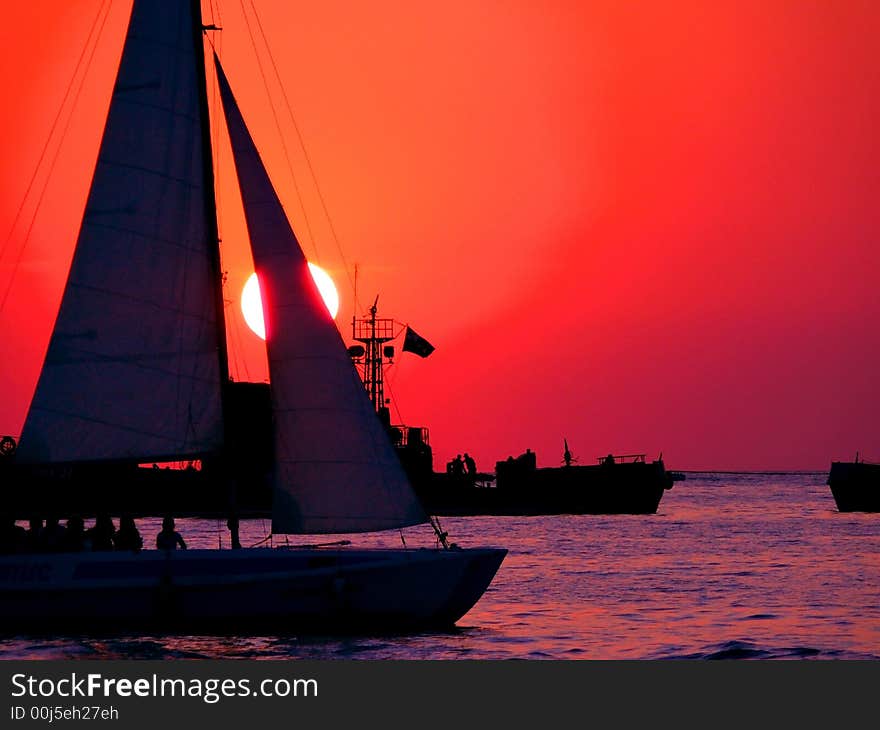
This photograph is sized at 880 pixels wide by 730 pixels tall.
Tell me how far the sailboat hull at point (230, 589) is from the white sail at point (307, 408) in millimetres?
882

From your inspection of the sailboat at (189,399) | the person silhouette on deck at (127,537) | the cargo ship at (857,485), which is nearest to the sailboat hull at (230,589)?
the sailboat at (189,399)

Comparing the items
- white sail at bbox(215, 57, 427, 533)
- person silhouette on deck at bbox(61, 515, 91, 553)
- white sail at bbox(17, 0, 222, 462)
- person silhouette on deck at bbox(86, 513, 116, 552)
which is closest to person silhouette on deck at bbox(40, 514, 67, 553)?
person silhouette on deck at bbox(61, 515, 91, 553)

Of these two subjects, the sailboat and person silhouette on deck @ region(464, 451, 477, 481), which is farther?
person silhouette on deck @ region(464, 451, 477, 481)

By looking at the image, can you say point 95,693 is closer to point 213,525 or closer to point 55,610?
point 55,610

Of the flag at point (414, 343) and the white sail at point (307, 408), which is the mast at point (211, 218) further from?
the flag at point (414, 343)

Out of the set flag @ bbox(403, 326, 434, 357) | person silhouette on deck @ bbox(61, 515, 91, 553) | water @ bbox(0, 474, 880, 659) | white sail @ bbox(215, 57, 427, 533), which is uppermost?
flag @ bbox(403, 326, 434, 357)

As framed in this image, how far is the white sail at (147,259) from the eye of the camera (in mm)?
31078

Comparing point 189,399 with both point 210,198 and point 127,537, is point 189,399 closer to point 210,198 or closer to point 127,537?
point 127,537

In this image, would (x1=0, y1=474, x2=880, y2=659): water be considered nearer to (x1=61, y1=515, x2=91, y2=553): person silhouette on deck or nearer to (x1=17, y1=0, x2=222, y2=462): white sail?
(x1=61, y1=515, x2=91, y2=553): person silhouette on deck

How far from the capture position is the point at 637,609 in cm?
4019

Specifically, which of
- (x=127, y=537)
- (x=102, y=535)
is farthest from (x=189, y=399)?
(x=102, y=535)

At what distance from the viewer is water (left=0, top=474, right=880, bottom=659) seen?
1183 inches

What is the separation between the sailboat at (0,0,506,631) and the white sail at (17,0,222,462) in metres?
0.03

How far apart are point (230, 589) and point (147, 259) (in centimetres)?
715
